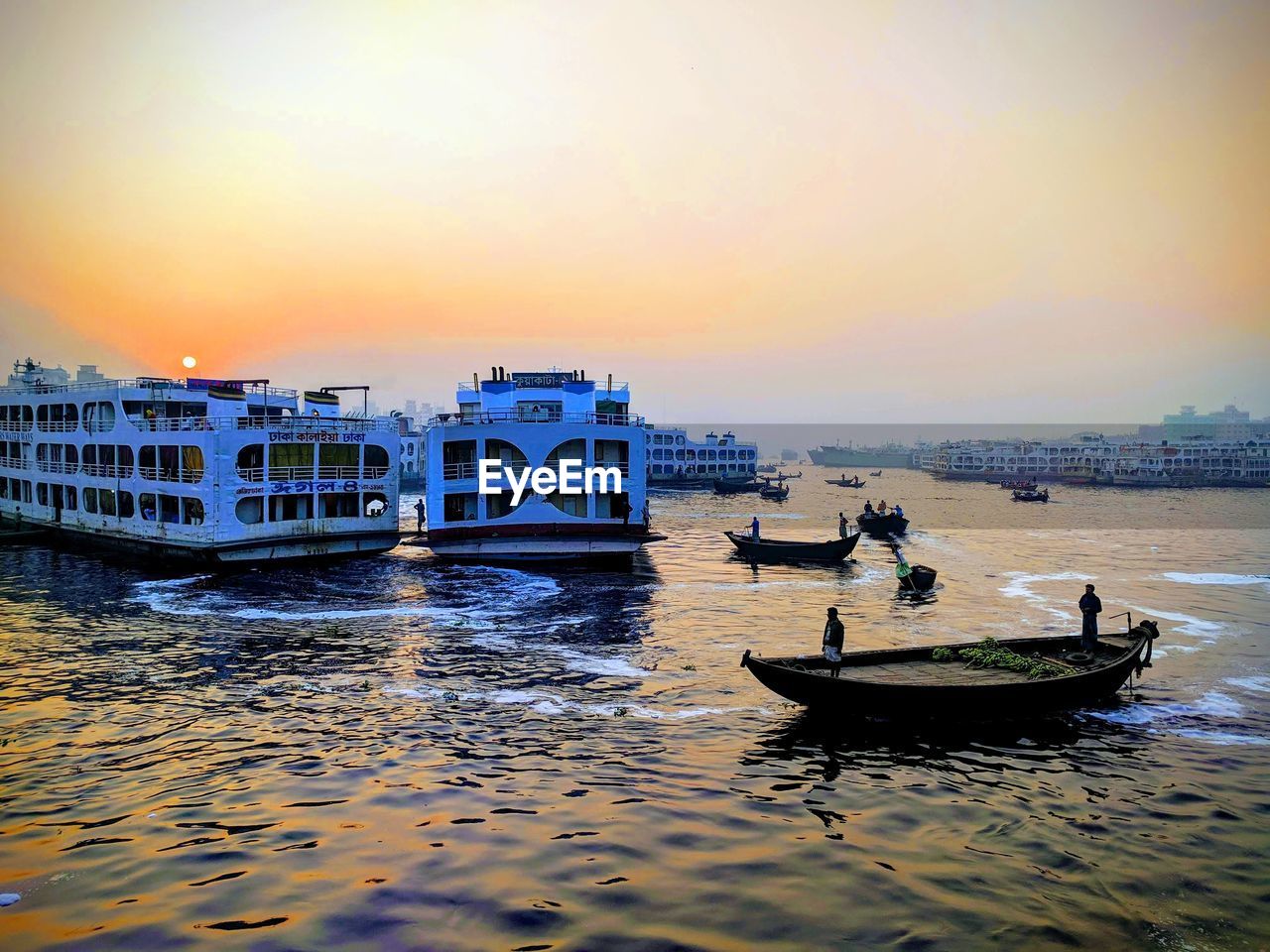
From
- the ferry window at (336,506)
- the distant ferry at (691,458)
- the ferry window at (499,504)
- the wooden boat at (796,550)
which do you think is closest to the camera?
the ferry window at (499,504)

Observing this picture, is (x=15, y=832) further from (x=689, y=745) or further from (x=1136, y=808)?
(x=1136, y=808)

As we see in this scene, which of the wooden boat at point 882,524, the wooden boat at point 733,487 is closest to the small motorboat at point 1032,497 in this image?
the wooden boat at point 733,487

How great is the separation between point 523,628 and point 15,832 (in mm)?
17516

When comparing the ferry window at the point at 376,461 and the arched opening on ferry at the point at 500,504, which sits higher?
the ferry window at the point at 376,461

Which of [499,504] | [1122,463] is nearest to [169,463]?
[499,504]

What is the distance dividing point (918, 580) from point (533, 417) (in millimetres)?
22775

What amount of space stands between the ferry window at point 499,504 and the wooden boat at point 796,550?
46.0ft

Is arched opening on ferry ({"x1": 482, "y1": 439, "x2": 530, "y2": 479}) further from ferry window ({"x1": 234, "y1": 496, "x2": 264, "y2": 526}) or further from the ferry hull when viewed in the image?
ferry window ({"x1": 234, "y1": 496, "x2": 264, "y2": 526})

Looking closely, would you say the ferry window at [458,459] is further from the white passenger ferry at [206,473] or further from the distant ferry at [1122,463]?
the distant ferry at [1122,463]

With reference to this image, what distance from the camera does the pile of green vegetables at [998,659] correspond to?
69.7 feet

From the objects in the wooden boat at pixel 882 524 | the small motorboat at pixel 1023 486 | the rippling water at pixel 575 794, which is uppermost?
the small motorboat at pixel 1023 486

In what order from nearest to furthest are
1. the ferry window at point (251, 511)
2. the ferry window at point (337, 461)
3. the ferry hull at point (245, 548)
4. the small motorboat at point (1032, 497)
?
1. the ferry hull at point (245, 548)
2. the ferry window at point (251, 511)
3. the ferry window at point (337, 461)
4. the small motorboat at point (1032, 497)

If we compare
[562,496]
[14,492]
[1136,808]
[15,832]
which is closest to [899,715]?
[1136,808]

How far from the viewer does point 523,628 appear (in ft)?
99.6
